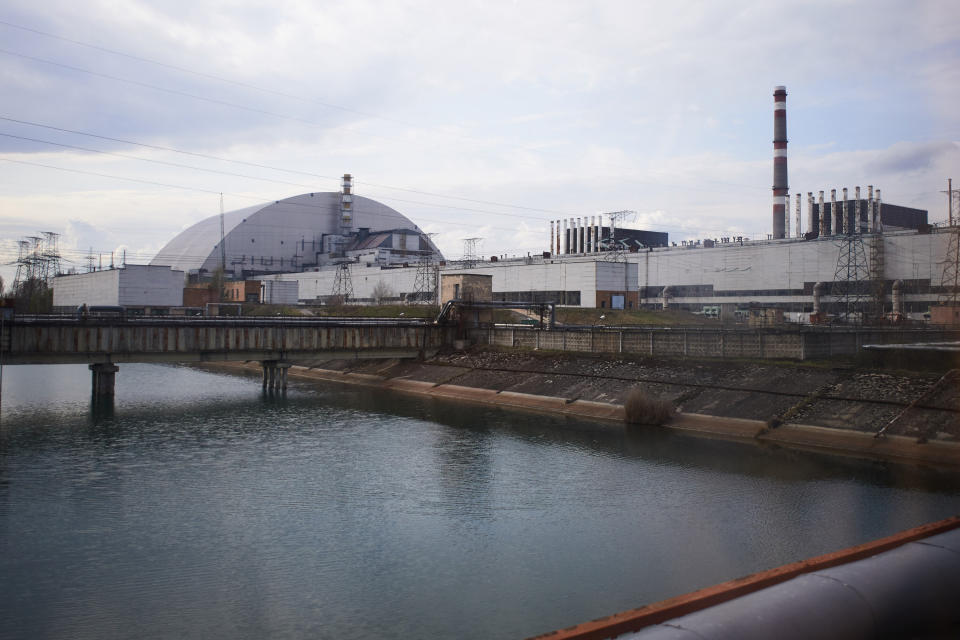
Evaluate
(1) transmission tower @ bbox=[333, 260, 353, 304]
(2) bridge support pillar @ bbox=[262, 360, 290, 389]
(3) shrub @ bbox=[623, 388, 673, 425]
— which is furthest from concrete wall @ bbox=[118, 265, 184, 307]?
(3) shrub @ bbox=[623, 388, 673, 425]

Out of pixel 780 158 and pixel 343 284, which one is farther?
pixel 343 284

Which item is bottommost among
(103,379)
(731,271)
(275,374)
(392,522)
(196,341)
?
(392,522)

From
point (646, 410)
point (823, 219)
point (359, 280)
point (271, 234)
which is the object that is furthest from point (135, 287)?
point (823, 219)

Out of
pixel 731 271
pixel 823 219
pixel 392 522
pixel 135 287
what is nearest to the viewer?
pixel 392 522

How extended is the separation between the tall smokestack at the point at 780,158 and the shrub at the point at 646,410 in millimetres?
52563

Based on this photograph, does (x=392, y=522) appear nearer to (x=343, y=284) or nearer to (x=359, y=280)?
(x=343, y=284)

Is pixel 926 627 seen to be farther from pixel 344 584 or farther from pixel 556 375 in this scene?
pixel 556 375

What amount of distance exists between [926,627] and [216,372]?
57.6 metres

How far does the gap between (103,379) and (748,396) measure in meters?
31.5

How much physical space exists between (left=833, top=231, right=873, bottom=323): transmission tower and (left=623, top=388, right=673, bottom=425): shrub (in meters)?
34.6

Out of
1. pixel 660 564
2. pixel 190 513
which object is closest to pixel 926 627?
pixel 660 564

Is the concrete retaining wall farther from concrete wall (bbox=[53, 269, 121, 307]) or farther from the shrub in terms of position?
concrete wall (bbox=[53, 269, 121, 307])

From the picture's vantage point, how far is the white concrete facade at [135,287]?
66.8 meters

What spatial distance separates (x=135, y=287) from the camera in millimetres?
67438
